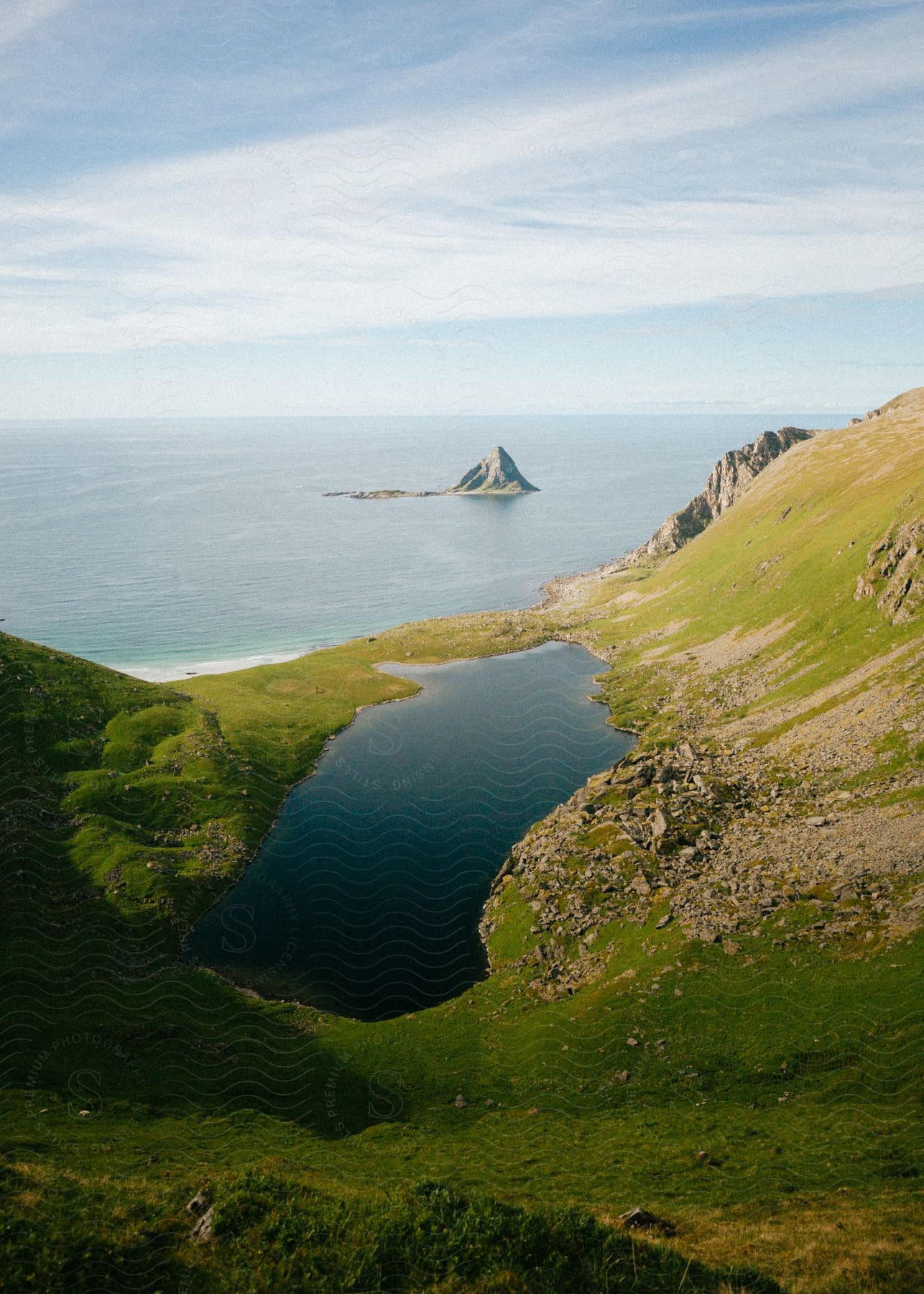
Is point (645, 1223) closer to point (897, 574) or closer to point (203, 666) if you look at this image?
point (897, 574)

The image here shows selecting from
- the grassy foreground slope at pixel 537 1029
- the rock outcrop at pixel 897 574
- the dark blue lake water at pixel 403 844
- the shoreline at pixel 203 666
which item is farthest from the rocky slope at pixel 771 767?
the shoreline at pixel 203 666

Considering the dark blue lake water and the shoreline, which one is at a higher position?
the shoreline

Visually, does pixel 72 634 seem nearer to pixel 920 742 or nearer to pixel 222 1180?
pixel 222 1180

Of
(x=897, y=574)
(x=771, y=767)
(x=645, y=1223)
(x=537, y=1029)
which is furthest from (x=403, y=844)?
(x=897, y=574)

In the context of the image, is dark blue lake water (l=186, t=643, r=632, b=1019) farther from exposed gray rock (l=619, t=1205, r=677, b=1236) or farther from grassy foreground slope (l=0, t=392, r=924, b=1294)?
exposed gray rock (l=619, t=1205, r=677, b=1236)

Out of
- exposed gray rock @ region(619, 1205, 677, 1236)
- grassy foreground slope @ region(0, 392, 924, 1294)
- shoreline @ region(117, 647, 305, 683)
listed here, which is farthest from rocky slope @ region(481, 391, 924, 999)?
shoreline @ region(117, 647, 305, 683)

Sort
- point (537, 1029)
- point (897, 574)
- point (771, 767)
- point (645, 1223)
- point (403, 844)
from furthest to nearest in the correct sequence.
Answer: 1. point (897, 574)
2. point (403, 844)
3. point (771, 767)
4. point (537, 1029)
5. point (645, 1223)
